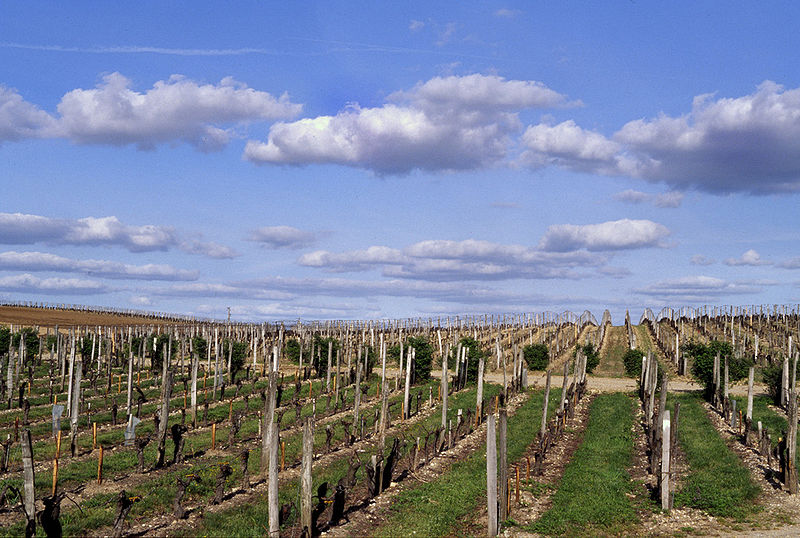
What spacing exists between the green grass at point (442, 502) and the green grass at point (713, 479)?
568 cm

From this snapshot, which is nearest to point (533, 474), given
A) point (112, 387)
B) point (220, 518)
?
point (220, 518)

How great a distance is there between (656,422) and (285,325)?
6128cm

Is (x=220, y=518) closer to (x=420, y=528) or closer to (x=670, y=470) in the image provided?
(x=420, y=528)

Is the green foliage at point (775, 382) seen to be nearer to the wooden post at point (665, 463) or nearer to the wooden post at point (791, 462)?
the wooden post at point (791, 462)

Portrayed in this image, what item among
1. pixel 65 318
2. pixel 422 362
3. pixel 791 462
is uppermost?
pixel 65 318

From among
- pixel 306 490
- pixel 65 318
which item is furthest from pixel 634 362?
pixel 65 318

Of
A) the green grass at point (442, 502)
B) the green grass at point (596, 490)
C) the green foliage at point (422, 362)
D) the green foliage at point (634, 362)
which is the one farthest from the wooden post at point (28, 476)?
the green foliage at point (634, 362)

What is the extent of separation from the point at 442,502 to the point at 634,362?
4265cm

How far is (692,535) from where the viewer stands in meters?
17.5

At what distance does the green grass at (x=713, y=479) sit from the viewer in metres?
19.7

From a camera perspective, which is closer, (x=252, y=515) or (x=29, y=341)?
(x=252, y=515)

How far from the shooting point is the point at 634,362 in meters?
57.6

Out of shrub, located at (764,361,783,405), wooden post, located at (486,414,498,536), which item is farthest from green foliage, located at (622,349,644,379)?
wooden post, located at (486,414,498,536)

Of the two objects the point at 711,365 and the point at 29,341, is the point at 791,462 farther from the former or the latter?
the point at 29,341
